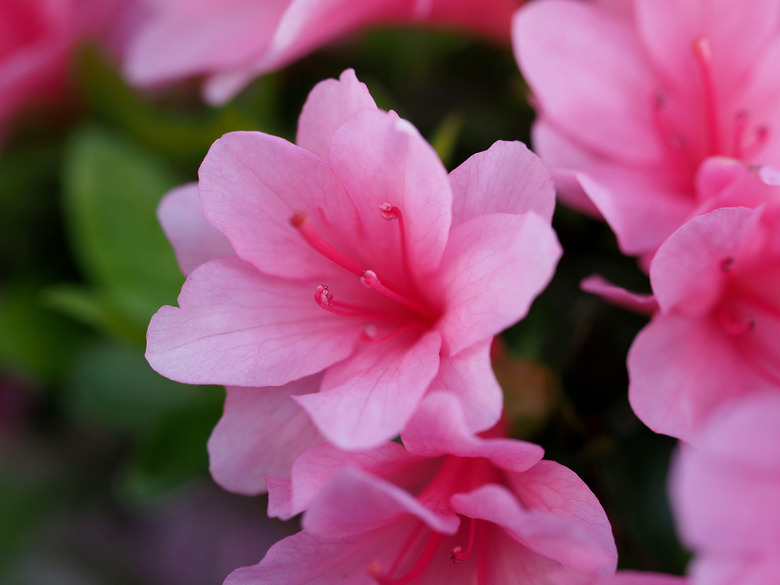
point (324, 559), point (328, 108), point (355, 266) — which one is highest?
point (328, 108)

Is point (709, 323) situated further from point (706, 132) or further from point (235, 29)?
point (235, 29)

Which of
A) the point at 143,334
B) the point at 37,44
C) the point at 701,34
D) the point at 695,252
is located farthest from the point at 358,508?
the point at 37,44

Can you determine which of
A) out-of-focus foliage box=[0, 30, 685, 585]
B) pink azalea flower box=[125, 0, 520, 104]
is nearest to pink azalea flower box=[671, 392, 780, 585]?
out-of-focus foliage box=[0, 30, 685, 585]

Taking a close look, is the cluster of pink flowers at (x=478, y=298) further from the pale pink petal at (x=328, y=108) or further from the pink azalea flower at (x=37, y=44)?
the pink azalea flower at (x=37, y=44)

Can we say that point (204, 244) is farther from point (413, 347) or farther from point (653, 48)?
point (653, 48)

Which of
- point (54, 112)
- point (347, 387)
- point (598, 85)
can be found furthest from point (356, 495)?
point (54, 112)

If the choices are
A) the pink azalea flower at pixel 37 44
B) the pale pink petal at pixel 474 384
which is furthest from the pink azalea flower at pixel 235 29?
the pale pink petal at pixel 474 384
